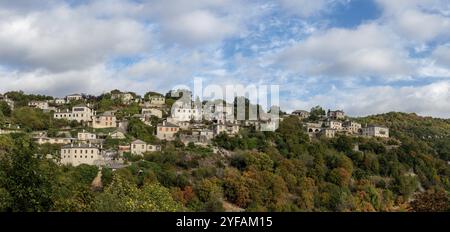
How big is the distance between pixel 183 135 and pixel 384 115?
58222 mm

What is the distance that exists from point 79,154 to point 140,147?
19.1ft

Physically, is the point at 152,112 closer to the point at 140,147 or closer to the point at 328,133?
the point at 140,147

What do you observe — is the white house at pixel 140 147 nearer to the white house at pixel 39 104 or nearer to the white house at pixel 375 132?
the white house at pixel 39 104

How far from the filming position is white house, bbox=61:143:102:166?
44.5 m

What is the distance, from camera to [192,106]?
70.8 metres

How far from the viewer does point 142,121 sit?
5906cm

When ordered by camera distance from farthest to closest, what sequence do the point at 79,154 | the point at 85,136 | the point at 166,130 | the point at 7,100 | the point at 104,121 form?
the point at 7,100 → the point at 104,121 → the point at 166,130 → the point at 85,136 → the point at 79,154

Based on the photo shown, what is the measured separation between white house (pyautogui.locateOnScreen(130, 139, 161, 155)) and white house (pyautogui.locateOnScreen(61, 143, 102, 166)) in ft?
12.0

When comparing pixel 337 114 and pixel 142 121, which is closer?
pixel 142 121

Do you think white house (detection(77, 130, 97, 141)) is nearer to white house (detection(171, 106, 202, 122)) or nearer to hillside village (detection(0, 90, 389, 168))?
hillside village (detection(0, 90, 389, 168))

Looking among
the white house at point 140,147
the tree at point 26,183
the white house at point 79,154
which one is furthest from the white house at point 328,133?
the tree at point 26,183

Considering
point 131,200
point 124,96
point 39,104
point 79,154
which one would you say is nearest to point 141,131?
point 79,154
